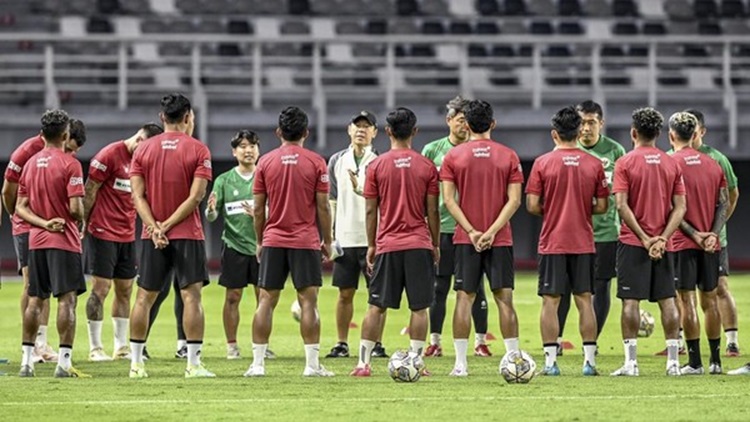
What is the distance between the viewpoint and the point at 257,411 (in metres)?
11.8

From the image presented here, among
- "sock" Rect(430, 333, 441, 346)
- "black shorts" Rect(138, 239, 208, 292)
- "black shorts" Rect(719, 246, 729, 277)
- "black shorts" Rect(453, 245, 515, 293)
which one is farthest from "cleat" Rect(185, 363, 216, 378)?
"black shorts" Rect(719, 246, 729, 277)

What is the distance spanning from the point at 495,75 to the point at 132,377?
70.1ft

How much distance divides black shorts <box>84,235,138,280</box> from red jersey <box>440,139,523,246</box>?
3.68 m

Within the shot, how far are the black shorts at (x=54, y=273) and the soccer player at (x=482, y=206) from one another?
3.00 metres

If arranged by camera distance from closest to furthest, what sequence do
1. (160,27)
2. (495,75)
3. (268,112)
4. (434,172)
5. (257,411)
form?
(257,411) → (434,172) → (268,112) → (495,75) → (160,27)

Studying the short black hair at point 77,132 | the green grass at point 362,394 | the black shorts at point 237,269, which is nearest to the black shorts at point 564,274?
the green grass at point 362,394

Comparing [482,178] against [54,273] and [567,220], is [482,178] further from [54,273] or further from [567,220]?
[54,273]

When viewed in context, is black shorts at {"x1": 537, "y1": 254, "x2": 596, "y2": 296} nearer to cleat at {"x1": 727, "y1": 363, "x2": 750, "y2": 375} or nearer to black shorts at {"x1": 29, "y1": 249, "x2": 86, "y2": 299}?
cleat at {"x1": 727, "y1": 363, "x2": 750, "y2": 375}

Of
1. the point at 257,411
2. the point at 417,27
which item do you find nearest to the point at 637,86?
the point at 417,27

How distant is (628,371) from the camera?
14.4 meters

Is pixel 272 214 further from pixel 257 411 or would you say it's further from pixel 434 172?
pixel 257 411

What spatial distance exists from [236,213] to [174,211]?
2.41m

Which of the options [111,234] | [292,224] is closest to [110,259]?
[111,234]

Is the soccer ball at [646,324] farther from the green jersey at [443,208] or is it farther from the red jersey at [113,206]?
the red jersey at [113,206]
